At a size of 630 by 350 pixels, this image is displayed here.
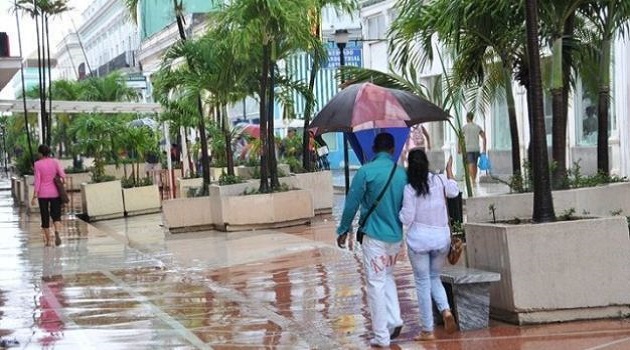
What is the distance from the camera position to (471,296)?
765 cm

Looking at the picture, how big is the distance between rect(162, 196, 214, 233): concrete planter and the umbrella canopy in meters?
7.98

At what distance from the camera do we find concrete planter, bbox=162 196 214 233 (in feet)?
57.1

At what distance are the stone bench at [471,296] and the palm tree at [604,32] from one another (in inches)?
149

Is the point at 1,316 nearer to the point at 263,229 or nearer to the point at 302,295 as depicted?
the point at 302,295

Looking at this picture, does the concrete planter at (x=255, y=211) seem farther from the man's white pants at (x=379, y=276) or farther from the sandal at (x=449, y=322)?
the man's white pants at (x=379, y=276)

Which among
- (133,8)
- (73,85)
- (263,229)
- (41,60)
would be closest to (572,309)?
(263,229)

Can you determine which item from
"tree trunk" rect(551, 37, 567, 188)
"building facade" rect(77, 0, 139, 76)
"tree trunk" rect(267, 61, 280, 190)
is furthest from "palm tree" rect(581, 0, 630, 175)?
"building facade" rect(77, 0, 139, 76)

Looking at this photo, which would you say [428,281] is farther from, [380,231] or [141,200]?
[141,200]

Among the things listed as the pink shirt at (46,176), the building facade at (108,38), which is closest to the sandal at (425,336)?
the pink shirt at (46,176)

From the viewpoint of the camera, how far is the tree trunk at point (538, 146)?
8.00m

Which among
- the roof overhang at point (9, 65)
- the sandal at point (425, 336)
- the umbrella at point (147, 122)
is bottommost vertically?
the sandal at point (425, 336)

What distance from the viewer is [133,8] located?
62.1 feet

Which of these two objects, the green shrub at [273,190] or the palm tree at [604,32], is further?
the green shrub at [273,190]

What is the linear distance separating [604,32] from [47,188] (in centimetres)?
959
